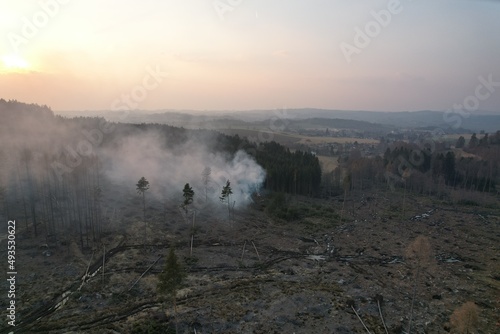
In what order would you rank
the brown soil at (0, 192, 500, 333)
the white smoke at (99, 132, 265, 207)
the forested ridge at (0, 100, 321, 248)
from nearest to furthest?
the brown soil at (0, 192, 500, 333) → the forested ridge at (0, 100, 321, 248) → the white smoke at (99, 132, 265, 207)

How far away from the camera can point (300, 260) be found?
50.4m

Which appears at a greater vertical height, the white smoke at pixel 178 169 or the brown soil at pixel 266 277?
the white smoke at pixel 178 169

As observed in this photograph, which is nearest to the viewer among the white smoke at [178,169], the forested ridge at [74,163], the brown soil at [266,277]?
the brown soil at [266,277]

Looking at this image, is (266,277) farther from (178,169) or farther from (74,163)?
(178,169)

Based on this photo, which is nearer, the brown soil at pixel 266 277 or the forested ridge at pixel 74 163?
the brown soil at pixel 266 277

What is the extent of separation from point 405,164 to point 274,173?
221ft

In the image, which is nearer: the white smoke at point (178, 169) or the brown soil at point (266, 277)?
the brown soil at point (266, 277)

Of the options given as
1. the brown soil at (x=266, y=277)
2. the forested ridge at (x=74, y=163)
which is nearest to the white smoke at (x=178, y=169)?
the forested ridge at (x=74, y=163)

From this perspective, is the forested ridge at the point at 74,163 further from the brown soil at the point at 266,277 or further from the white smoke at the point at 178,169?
the brown soil at the point at 266,277

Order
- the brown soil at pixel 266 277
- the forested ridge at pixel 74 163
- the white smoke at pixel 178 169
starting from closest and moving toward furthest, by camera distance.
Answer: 1. the brown soil at pixel 266 277
2. the forested ridge at pixel 74 163
3. the white smoke at pixel 178 169

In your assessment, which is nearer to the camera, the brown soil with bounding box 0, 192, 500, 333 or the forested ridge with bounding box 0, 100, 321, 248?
the brown soil with bounding box 0, 192, 500, 333

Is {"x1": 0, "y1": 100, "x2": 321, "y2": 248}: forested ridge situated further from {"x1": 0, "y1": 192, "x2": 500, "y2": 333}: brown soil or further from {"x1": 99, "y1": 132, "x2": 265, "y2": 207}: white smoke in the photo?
{"x1": 0, "y1": 192, "x2": 500, "y2": 333}: brown soil

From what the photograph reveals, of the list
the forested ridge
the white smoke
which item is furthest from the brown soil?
the white smoke

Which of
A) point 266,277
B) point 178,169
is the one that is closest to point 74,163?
point 178,169
